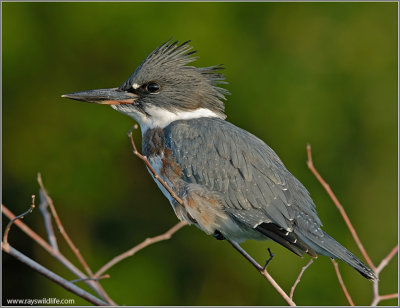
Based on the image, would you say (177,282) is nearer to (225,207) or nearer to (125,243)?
(125,243)

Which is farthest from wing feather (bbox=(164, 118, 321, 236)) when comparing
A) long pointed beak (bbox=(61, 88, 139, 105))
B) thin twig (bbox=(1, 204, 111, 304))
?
thin twig (bbox=(1, 204, 111, 304))

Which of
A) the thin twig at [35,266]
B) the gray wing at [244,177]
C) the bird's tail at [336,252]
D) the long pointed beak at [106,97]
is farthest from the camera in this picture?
the long pointed beak at [106,97]

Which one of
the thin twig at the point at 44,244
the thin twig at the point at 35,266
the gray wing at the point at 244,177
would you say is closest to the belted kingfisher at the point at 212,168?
the gray wing at the point at 244,177

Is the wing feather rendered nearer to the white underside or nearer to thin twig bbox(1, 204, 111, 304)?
the white underside

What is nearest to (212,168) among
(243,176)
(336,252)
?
(243,176)

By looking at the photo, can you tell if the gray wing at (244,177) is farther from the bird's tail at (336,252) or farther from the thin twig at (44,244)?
the thin twig at (44,244)

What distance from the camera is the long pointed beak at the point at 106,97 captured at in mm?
2215

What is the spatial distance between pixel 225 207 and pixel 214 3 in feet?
6.23

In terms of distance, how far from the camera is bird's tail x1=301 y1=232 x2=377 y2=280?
1846 millimetres

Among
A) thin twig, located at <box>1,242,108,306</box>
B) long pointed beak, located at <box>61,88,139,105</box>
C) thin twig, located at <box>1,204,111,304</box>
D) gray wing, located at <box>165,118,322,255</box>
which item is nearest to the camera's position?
thin twig, located at <box>1,242,108,306</box>

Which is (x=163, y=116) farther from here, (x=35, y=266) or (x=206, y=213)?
(x=35, y=266)

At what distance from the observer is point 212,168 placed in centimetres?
203

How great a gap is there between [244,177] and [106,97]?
587 mm

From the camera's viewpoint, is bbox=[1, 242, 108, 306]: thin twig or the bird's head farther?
the bird's head
